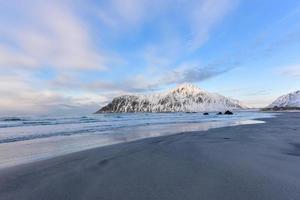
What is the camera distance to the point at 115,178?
597 centimetres

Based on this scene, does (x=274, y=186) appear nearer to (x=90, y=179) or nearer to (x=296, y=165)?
(x=296, y=165)

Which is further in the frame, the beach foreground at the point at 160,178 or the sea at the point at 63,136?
the sea at the point at 63,136

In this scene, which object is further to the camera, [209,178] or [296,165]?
[296,165]

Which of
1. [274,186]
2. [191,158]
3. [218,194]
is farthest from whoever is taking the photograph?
[191,158]

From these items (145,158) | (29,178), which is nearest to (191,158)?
(145,158)

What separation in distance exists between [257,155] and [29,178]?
639 cm

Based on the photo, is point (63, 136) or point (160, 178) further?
point (63, 136)

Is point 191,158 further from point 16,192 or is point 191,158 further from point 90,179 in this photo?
point 16,192

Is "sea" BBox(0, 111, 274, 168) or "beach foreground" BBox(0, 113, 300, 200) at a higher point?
"sea" BBox(0, 111, 274, 168)

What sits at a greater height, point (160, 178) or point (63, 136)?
point (63, 136)

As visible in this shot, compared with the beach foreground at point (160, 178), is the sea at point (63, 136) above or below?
above

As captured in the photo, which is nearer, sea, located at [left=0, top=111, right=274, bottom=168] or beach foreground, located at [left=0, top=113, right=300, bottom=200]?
beach foreground, located at [left=0, top=113, right=300, bottom=200]

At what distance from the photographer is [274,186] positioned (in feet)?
16.6

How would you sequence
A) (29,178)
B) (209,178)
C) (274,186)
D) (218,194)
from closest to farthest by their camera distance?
(218,194), (274,186), (209,178), (29,178)
